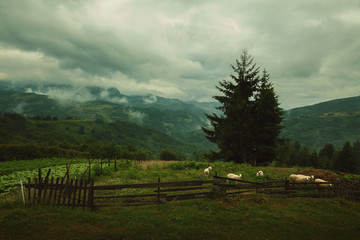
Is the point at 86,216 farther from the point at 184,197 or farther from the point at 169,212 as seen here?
the point at 184,197

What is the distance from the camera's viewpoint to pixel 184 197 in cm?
1155

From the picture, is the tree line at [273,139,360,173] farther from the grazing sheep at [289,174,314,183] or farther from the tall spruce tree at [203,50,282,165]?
the grazing sheep at [289,174,314,183]

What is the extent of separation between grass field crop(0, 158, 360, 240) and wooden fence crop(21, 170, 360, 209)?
463mm

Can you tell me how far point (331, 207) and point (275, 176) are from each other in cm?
800

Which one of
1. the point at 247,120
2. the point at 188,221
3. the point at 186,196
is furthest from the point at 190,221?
the point at 247,120

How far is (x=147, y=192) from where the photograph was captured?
520 inches

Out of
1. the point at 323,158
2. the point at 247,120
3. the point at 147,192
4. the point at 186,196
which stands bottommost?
the point at 323,158

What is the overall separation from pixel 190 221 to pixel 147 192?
17.2 ft

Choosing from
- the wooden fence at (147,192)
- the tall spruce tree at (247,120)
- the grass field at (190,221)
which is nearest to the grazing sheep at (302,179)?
the wooden fence at (147,192)

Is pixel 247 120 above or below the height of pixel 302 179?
above

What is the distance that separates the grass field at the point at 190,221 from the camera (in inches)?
308

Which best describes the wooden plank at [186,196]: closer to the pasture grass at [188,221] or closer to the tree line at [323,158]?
the pasture grass at [188,221]

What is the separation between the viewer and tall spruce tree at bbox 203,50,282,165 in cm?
2550

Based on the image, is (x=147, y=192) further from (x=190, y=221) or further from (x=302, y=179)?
(x=302, y=179)
